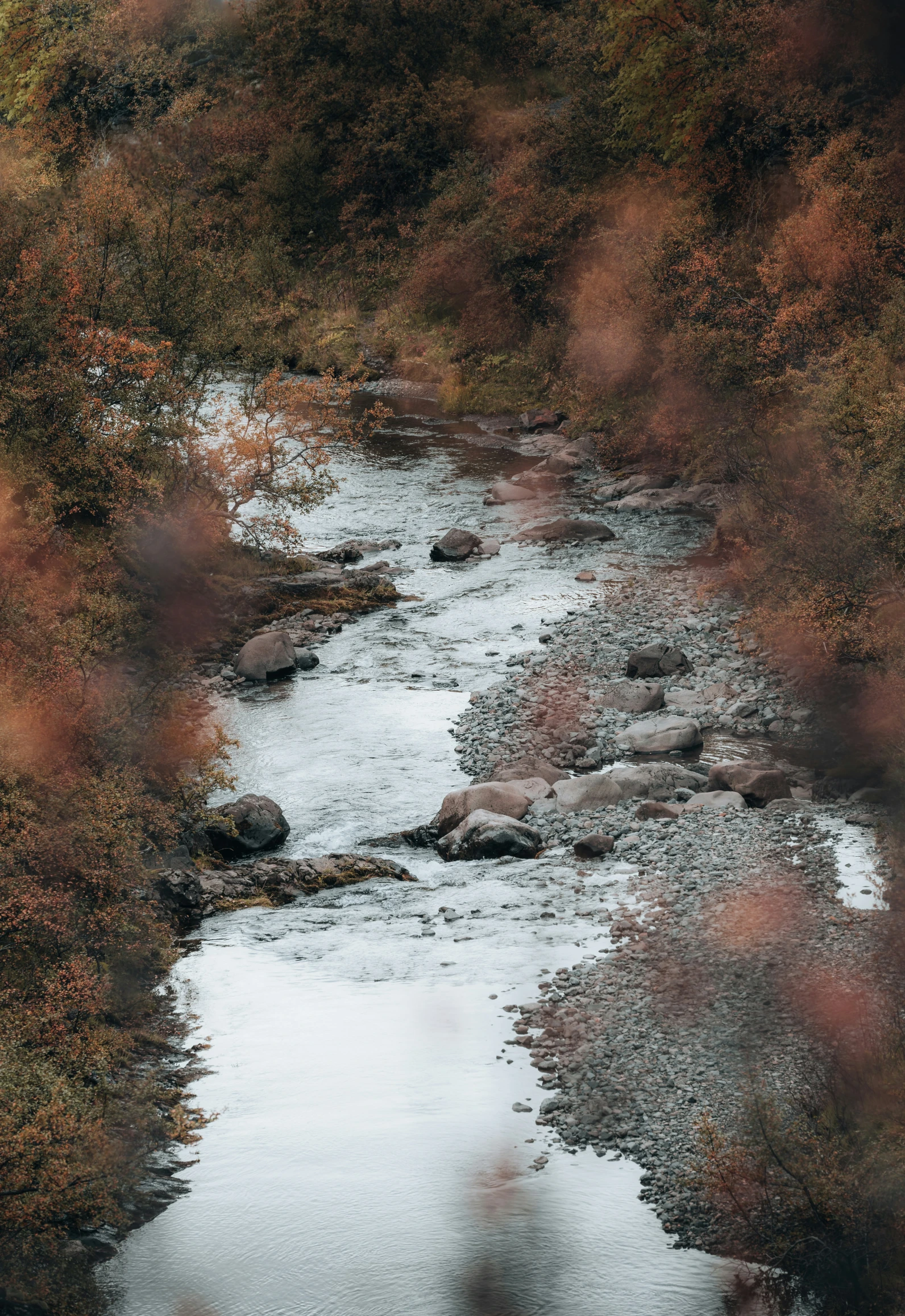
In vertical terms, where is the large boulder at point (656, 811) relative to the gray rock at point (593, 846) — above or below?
below

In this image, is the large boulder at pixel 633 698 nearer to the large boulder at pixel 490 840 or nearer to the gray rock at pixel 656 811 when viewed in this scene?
the gray rock at pixel 656 811

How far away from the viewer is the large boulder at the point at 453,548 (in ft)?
99.9

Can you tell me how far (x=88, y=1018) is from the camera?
1266 centimetres

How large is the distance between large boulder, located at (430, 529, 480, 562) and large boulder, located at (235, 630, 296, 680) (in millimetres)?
7014

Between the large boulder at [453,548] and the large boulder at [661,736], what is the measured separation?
35.6 ft

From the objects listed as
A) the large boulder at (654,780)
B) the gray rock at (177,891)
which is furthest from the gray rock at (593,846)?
the gray rock at (177,891)

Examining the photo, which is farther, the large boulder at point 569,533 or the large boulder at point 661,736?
the large boulder at point 569,533

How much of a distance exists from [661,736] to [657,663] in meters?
3.09

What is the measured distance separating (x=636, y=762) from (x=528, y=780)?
209cm

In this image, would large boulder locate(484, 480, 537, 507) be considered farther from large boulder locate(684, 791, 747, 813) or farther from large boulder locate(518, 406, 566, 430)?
large boulder locate(684, 791, 747, 813)

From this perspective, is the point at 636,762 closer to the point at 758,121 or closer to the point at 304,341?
the point at 758,121

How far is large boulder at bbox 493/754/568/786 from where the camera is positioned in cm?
1928

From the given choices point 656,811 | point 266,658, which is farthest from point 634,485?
point 656,811

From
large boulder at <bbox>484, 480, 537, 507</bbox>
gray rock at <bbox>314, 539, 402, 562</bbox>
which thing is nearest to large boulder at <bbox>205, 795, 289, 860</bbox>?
gray rock at <bbox>314, 539, 402, 562</bbox>
